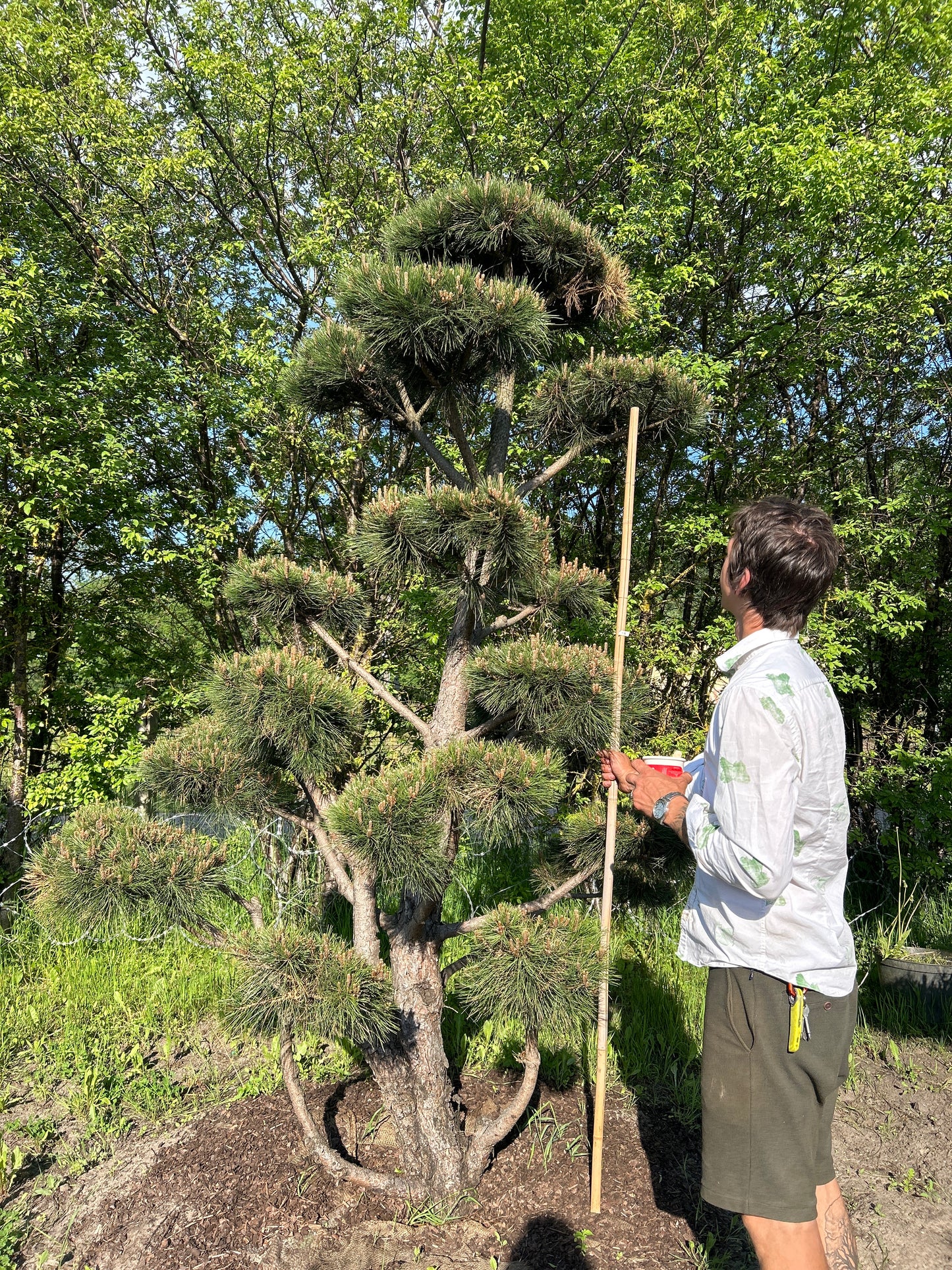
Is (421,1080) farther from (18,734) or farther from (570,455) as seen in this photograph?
(18,734)

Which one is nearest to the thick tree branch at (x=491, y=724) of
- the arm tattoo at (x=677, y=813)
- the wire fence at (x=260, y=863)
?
the arm tattoo at (x=677, y=813)

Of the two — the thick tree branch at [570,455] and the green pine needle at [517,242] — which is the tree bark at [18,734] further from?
the thick tree branch at [570,455]

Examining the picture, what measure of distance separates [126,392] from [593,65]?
3443 millimetres

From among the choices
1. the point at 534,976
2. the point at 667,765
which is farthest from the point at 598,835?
the point at 534,976

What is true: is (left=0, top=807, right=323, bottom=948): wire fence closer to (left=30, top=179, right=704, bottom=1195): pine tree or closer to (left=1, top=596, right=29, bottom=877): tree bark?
(left=1, top=596, right=29, bottom=877): tree bark

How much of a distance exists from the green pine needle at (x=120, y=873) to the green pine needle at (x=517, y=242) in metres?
1.92

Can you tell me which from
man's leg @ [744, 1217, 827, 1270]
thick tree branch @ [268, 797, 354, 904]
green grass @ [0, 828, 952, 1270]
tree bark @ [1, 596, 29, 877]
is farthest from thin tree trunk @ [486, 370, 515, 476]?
tree bark @ [1, 596, 29, 877]

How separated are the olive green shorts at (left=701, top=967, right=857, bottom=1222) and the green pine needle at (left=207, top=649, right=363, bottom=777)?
3.54ft

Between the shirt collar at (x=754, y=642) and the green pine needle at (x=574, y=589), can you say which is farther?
the green pine needle at (x=574, y=589)

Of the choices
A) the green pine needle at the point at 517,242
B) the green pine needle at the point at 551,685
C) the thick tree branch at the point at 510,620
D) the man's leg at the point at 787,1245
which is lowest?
the man's leg at the point at 787,1245

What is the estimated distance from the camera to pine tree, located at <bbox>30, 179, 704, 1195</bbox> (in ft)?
5.43

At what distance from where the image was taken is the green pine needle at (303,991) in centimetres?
159

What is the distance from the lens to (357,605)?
236 cm

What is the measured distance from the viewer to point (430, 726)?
2227 millimetres
